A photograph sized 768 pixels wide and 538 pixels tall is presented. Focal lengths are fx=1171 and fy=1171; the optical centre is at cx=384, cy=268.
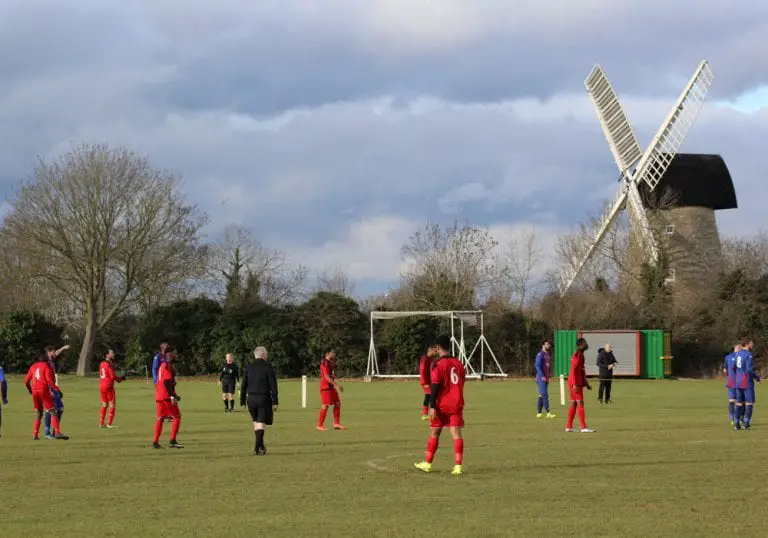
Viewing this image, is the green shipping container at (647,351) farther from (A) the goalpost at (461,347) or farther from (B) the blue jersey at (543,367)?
(B) the blue jersey at (543,367)

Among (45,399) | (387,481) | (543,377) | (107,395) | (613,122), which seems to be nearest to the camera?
(387,481)

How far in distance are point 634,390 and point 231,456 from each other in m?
30.6

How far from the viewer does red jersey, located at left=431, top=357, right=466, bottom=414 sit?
591 inches

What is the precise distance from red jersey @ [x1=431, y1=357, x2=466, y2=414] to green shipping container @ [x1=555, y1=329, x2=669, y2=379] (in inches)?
1787

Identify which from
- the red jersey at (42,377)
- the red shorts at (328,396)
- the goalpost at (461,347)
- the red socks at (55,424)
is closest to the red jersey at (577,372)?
the red shorts at (328,396)

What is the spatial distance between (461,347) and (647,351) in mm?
10842

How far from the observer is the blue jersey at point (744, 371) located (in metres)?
23.5

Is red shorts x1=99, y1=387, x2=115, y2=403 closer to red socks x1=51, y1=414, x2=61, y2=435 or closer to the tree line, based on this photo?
red socks x1=51, y1=414, x2=61, y2=435

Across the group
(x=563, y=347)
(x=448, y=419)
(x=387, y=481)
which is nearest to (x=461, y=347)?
(x=563, y=347)

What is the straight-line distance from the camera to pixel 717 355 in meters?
63.3

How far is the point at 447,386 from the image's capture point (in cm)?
1506

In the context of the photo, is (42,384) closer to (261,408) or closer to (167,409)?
(167,409)

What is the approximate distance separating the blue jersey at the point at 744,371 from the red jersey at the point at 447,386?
34.4 ft

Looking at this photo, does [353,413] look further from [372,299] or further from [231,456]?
[372,299]
